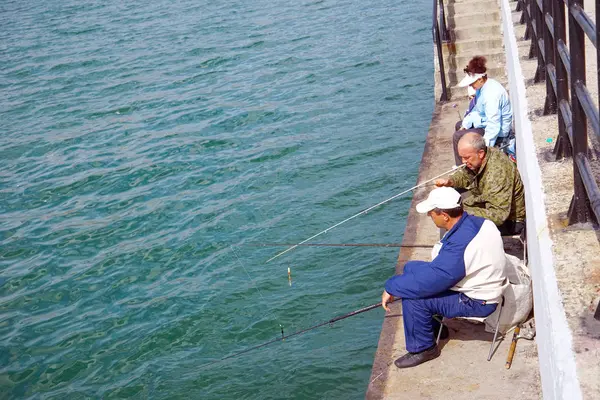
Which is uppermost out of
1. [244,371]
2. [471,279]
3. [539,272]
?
[539,272]

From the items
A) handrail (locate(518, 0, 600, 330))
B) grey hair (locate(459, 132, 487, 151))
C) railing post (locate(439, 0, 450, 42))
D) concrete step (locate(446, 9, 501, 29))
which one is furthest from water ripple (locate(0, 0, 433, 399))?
handrail (locate(518, 0, 600, 330))

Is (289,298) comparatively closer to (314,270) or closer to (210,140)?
(314,270)

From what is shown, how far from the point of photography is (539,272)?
4215mm

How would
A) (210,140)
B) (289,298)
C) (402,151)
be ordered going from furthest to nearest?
(210,140), (402,151), (289,298)

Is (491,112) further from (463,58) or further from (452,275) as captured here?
(463,58)

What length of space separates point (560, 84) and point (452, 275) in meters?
1.43

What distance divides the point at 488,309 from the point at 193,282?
5.52 metres

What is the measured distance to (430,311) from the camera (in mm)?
5621

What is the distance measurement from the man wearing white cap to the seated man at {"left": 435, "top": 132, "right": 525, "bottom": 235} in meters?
1.47

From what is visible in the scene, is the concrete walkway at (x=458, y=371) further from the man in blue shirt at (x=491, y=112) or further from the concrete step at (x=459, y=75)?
the concrete step at (x=459, y=75)

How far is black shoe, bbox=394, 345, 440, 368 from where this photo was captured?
5.79 meters

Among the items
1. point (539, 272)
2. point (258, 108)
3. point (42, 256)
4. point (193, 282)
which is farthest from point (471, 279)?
point (258, 108)

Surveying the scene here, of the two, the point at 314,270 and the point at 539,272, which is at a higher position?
the point at 539,272

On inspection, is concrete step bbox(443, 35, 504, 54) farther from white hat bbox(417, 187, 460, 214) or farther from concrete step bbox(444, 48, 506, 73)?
white hat bbox(417, 187, 460, 214)
